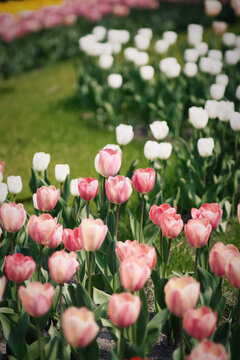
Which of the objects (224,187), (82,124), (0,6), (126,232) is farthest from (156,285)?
(0,6)

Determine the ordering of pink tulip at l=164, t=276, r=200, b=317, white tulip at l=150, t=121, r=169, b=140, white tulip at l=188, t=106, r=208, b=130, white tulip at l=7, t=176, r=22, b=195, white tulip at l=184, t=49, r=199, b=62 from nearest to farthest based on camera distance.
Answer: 1. pink tulip at l=164, t=276, r=200, b=317
2. white tulip at l=7, t=176, r=22, b=195
3. white tulip at l=150, t=121, r=169, b=140
4. white tulip at l=188, t=106, r=208, b=130
5. white tulip at l=184, t=49, r=199, b=62

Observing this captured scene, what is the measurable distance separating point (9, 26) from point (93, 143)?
4590 mm

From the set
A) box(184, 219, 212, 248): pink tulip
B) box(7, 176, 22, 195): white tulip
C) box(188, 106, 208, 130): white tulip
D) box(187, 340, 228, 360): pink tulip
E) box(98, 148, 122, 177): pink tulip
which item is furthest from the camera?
box(188, 106, 208, 130): white tulip

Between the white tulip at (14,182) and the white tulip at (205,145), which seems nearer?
the white tulip at (14,182)

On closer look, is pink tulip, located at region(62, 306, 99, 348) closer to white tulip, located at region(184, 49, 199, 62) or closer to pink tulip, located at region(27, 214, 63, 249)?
pink tulip, located at region(27, 214, 63, 249)

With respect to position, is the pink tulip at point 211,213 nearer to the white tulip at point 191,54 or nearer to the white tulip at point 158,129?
the white tulip at point 158,129

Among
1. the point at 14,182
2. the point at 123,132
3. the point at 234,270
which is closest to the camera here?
the point at 234,270

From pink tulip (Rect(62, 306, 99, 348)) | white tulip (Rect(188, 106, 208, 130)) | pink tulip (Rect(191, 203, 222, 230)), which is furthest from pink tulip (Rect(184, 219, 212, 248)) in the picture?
white tulip (Rect(188, 106, 208, 130))

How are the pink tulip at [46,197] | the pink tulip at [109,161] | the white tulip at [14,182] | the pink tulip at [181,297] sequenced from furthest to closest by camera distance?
the white tulip at [14,182], the pink tulip at [109,161], the pink tulip at [46,197], the pink tulip at [181,297]

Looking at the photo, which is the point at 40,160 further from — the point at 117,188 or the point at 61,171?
the point at 117,188

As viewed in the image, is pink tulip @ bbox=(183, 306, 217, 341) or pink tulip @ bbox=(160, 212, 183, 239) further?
pink tulip @ bbox=(160, 212, 183, 239)

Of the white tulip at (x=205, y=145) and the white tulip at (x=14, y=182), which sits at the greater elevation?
the white tulip at (x=14, y=182)

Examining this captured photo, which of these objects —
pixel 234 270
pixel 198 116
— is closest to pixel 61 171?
pixel 198 116

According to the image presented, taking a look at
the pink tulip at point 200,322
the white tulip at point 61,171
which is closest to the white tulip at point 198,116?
the white tulip at point 61,171
